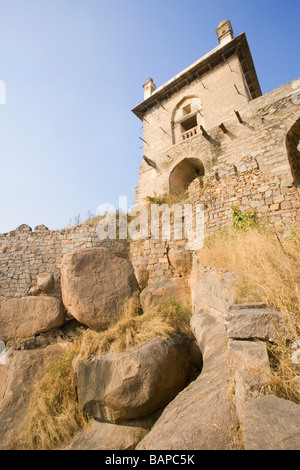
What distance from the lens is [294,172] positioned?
6.11 m

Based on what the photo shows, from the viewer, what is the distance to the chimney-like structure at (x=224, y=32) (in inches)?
436

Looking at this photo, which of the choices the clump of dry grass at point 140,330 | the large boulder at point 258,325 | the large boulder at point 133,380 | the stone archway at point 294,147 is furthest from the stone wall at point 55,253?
the large boulder at point 258,325

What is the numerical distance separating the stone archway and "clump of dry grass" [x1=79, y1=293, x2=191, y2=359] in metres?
5.05

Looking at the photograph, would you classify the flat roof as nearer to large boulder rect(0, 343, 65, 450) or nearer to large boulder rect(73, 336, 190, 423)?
large boulder rect(73, 336, 190, 423)

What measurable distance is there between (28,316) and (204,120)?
36.1 feet

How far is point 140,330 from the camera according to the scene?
13.8ft

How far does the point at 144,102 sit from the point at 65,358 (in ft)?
46.4

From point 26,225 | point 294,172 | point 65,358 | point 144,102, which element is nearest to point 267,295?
point 65,358

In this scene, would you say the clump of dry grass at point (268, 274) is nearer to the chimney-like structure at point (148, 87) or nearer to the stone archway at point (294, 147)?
the stone archway at point (294, 147)

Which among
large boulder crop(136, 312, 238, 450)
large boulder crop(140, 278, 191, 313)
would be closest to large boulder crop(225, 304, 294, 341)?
large boulder crop(136, 312, 238, 450)

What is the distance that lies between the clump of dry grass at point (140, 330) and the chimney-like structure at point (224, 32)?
13502 mm

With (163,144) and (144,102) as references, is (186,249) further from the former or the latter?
(144,102)

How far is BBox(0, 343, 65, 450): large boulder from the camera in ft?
12.8
